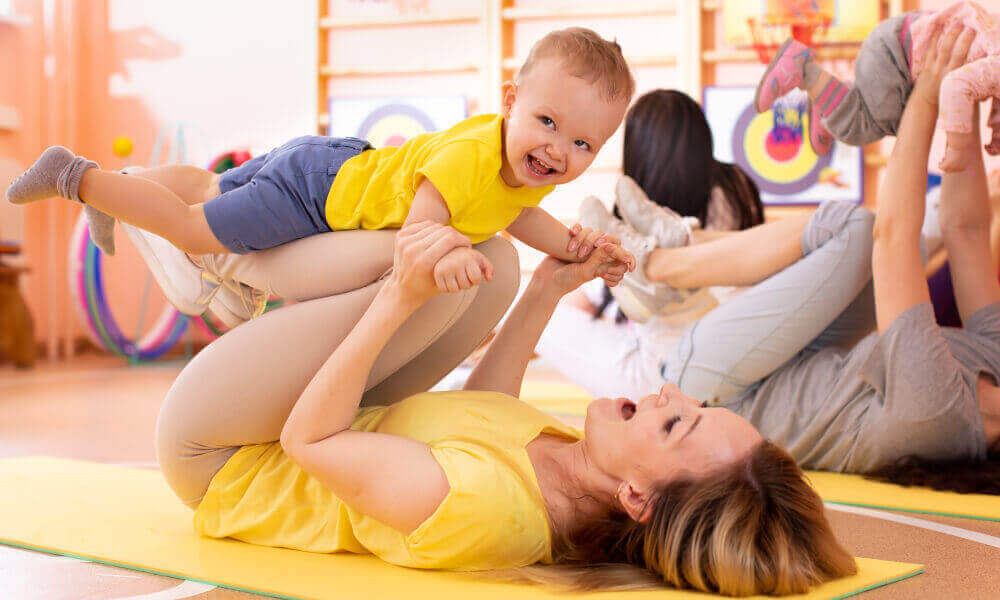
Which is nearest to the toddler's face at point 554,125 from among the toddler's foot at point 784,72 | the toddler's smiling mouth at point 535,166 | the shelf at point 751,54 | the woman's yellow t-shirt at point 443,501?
the toddler's smiling mouth at point 535,166

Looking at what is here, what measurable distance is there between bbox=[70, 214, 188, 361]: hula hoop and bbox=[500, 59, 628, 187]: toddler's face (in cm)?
313

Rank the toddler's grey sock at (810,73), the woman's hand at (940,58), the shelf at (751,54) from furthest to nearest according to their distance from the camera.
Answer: the shelf at (751,54), the toddler's grey sock at (810,73), the woman's hand at (940,58)

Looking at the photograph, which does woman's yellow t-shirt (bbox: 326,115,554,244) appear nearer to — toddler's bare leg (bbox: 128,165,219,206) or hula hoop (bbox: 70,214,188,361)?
toddler's bare leg (bbox: 128,165,219,206)

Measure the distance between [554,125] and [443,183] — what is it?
0.54 feet


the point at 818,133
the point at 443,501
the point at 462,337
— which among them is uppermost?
the point at 818,133

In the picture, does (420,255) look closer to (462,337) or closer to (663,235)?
(462,337)

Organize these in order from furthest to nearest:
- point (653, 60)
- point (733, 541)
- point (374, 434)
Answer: point (653, 60)
point (374, 434)
point (733, 541)

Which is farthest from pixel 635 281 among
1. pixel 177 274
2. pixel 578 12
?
pixel 578 12

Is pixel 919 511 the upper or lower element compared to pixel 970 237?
lower

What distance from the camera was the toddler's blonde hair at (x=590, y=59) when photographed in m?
1.16

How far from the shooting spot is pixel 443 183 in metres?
1.14

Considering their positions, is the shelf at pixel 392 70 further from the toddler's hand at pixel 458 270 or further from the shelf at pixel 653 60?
the toddler's hand at pixel 458 270

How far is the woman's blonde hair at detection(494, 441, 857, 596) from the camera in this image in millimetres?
973

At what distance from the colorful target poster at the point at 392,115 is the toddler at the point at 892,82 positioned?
298cm
